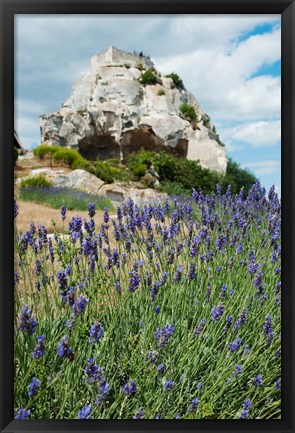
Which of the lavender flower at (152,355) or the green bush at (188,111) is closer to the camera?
the lavender flower at (152,355)

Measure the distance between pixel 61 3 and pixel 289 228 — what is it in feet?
4.36

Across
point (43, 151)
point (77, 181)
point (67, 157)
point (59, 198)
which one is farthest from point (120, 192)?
point (43, 151)

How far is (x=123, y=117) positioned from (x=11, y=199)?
15.3 meters

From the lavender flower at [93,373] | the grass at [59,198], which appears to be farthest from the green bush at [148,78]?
the lavender flower at [93,373]

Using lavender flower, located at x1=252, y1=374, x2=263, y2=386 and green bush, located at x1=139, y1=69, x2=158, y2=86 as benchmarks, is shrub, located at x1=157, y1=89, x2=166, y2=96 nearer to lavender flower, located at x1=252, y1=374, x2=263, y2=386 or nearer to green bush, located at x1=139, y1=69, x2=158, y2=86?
green bush, located at x1=139, y1=69, x2=158, y2=86

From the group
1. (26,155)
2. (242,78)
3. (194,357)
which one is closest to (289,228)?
(194,357)

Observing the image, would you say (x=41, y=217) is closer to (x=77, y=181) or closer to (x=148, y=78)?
(x=77, y=181)

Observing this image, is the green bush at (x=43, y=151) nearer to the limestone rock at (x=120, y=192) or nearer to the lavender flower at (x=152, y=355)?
the limestone rock at (x=120, y=192)

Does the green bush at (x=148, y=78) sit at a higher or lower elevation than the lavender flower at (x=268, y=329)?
higher

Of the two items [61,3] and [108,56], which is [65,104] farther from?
[61,3]

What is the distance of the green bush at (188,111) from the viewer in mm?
15992

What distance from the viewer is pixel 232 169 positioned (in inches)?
445

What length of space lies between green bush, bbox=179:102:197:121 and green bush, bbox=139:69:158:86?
1.46 metres

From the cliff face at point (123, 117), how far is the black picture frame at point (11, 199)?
1345 centimetres
